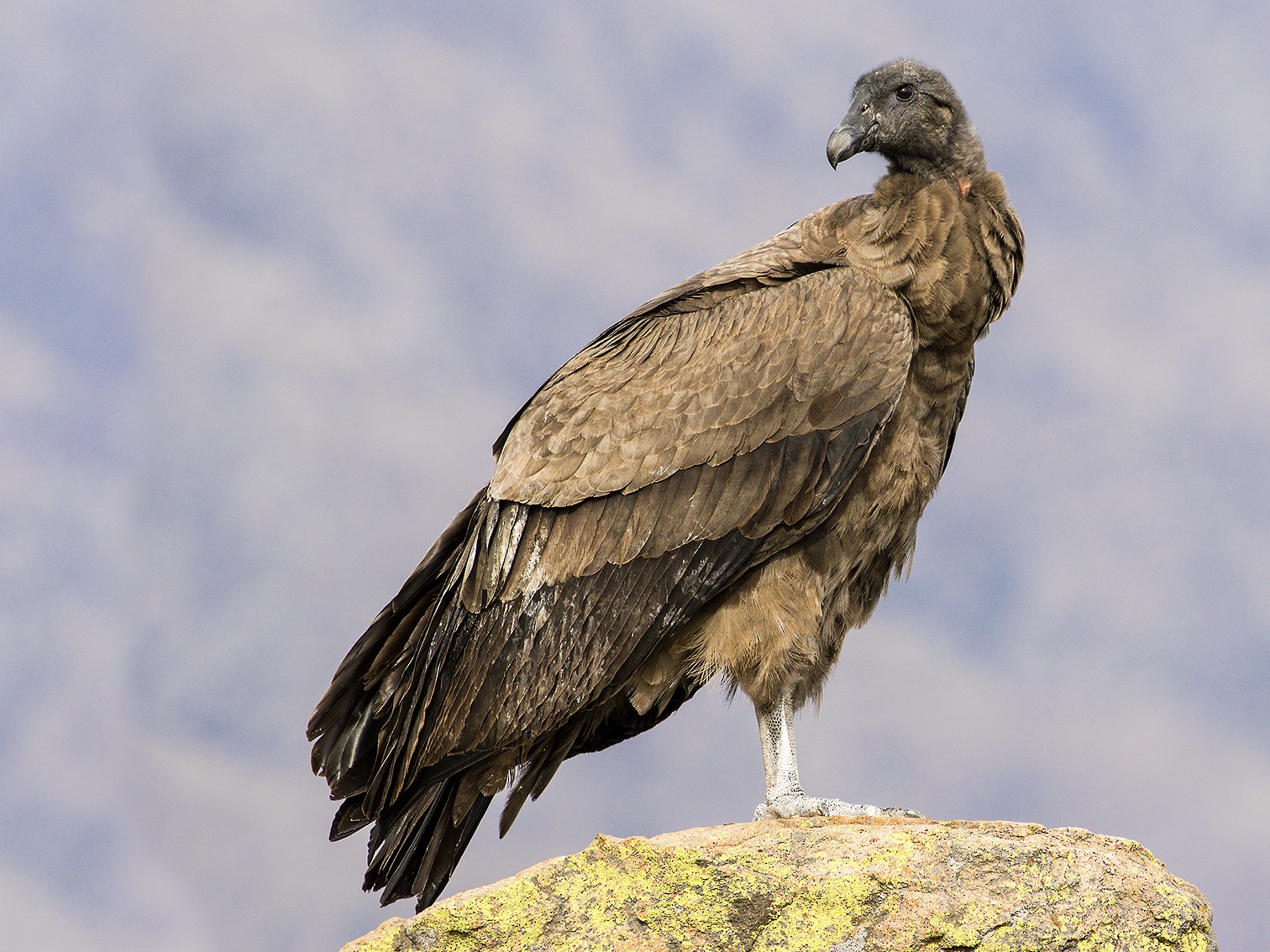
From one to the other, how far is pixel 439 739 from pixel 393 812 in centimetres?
54

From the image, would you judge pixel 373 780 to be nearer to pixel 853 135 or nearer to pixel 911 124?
pixel 853 135

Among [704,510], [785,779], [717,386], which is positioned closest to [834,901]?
[785,779]

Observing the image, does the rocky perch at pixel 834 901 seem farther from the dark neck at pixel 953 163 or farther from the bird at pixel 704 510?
the dark neck at pixel 953 163

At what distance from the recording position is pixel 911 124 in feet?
21.2

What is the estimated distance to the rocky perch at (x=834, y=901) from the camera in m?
4.96

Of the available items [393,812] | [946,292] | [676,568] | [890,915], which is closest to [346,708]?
[393,812]

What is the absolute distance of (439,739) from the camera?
6477 millimetres

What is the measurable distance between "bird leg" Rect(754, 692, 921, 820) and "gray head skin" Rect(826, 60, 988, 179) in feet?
8.86

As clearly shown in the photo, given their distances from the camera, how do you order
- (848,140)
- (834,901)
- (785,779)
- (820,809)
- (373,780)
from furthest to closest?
(373,780) → (848,140) → (785,779) → (820,809) → (834,901)

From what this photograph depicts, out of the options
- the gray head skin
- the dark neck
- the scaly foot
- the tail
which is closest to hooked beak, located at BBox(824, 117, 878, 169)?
the gray head skin

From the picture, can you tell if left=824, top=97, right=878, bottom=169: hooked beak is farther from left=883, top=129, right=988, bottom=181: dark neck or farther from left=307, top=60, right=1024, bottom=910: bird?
left=883, top=129, right=988, bottom=181: dark neck

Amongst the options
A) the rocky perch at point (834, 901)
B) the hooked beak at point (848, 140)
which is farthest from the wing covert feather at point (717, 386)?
the rocky perch at point (834, 901)

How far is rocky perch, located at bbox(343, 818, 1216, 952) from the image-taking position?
496cm

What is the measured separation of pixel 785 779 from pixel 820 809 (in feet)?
1.04
